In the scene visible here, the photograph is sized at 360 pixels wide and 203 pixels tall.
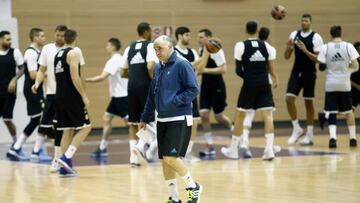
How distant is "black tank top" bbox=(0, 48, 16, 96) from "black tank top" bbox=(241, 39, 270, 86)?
4792 mm

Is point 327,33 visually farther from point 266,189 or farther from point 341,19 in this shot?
point 266,189

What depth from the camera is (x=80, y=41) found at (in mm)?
22297

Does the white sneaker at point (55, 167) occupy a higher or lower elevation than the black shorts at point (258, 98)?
A: lower

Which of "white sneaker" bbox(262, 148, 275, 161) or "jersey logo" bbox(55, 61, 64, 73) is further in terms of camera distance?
"white sneaker" bbox(262, 148, 275, 161)

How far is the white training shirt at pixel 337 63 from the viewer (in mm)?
17250

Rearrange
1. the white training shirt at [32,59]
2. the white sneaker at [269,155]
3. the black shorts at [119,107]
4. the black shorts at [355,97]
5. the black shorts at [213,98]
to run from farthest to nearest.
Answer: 1. the black shorts at [355,97]
2. the black shorts at [213,98]
3. the black shorts at [119,107]
4. the white training shirt at [32,59]
5. the white sneaker at [269,155]

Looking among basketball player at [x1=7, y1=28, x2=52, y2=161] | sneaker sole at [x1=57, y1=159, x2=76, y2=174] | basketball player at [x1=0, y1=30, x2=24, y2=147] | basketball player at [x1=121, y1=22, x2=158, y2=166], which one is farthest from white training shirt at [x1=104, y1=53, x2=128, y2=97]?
sneaker sole at [x1=57, y1=159, x2=76, y2=174]

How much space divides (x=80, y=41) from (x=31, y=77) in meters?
6.11

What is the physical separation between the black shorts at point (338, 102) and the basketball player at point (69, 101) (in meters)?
5.81

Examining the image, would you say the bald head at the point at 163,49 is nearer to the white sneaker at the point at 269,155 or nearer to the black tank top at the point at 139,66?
the black tank top at the point at 139,66

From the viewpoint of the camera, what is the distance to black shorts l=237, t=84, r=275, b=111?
50.6 feet

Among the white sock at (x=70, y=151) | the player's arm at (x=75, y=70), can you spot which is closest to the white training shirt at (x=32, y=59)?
the player's arm at (x=75, y=70)

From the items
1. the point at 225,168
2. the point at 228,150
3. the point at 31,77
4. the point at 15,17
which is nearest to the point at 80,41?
the point at 15,17

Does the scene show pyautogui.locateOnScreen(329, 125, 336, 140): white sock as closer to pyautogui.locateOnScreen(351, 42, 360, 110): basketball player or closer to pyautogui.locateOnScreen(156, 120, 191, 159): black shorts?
pyautogui.locateOnScreen(351, 42, 360, 110): basketball player
